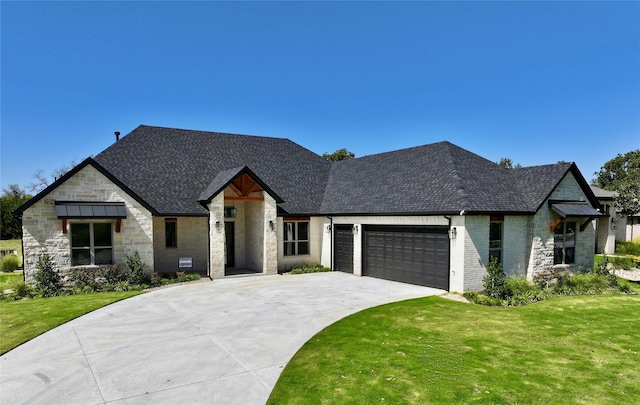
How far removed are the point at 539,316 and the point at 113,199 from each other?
1747 centimetres

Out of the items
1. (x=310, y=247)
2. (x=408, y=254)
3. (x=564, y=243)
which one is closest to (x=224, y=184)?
(x=310, y=247)

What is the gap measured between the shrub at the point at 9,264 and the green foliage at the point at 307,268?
50.2ft

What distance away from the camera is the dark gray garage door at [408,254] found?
52.4 feet

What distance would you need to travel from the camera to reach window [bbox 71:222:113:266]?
53.4 feet

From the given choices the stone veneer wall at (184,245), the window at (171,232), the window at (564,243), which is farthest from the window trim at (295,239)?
the window at (564,243)

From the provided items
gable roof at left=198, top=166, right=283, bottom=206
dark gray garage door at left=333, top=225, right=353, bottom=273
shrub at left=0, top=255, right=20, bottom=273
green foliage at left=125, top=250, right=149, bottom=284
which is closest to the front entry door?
gable roof at left=198, top=166, right=283, bottom=206

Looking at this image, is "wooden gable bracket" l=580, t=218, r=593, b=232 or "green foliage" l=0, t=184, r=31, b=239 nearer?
"wooden gable bracket" l=580, t=218, r=593, b=232

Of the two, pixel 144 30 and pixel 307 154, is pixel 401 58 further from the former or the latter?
pixel 144 30

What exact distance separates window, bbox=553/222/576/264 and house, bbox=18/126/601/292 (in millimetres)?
81

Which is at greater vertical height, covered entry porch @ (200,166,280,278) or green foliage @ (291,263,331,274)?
covered entry porch @ (200,166,280,278)

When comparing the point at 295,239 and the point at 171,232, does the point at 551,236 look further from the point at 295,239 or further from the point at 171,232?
the point at 171,232

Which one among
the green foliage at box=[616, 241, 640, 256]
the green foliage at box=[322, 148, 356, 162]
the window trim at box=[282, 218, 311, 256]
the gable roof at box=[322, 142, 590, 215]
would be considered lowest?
the green foliage at box=[616, 241, 640, 256]

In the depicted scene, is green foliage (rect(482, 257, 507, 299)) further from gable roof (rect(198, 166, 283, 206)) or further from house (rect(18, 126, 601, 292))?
gable roof (rect(198, 166, 283, 206))

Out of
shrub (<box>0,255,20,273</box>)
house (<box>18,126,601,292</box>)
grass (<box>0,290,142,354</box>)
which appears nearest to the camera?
grass (<box>0,290,142,354</box>)
